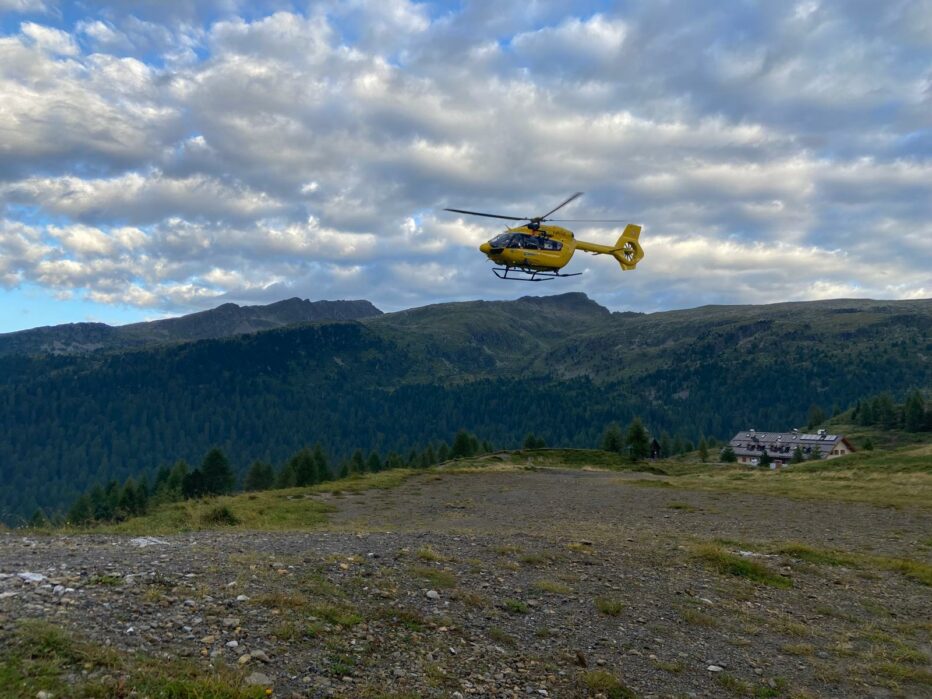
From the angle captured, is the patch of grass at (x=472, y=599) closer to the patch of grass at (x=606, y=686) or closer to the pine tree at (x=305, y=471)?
the patch of grass at (x=606, y=686)

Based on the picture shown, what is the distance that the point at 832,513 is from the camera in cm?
2714

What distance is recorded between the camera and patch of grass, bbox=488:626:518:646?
9517 millimetres

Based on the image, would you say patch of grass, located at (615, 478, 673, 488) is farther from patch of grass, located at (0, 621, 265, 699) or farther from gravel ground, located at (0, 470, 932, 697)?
patch of grass, located at (0, 621, 265, 699)

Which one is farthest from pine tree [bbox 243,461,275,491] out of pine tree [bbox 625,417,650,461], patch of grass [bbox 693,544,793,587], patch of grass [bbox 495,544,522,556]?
patch of grass [bbox 693,544,793,587]

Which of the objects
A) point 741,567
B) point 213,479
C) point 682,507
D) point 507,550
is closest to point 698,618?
point 741,567

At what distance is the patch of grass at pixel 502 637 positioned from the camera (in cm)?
952

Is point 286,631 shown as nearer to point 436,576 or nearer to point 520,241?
point 436,576

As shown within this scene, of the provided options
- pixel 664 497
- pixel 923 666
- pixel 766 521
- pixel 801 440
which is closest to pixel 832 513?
pixel 766 521

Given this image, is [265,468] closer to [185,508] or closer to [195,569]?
[185,508]

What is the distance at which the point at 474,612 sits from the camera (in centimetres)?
1055

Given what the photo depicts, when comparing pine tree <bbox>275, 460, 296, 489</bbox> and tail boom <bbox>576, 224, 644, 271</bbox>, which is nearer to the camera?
tail boom <bbox>576, 224, 644, 271</bbox>

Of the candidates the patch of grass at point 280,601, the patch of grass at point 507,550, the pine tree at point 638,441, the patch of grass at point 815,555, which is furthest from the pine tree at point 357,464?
the patch of grass at point 280,601

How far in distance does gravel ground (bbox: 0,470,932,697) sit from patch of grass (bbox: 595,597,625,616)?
0.04 m

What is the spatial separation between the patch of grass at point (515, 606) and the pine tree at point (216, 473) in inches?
2928
